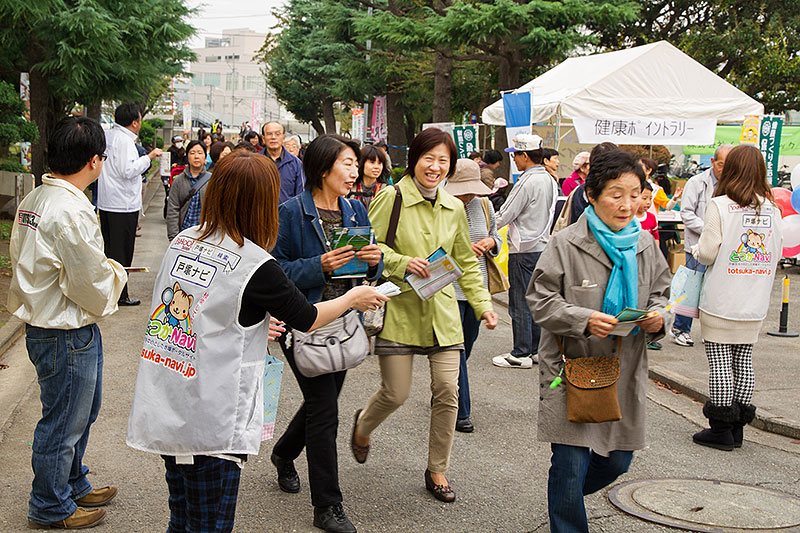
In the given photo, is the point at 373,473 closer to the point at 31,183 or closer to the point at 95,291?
the point at 95,291

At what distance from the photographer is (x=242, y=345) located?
2.89m

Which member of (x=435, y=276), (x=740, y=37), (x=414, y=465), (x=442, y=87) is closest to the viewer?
(x=435, y=276)

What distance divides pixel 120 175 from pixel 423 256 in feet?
18.3

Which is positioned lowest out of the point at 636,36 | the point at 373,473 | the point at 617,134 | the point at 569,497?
the point at 373,473

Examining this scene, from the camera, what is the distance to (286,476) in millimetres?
4633

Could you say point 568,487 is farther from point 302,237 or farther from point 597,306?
point 302,237

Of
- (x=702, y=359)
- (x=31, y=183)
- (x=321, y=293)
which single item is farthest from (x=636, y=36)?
(x=321, y=293)

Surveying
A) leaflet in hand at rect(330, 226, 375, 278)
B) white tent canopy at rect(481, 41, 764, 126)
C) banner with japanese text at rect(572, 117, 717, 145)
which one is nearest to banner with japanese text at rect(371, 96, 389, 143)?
white tent canopy at rect(481, 41, 764, 126)

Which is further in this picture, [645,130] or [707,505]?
[645,130]

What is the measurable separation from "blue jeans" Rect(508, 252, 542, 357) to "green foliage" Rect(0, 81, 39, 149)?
6670 mm

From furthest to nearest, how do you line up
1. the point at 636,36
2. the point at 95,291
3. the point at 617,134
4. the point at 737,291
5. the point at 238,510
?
the point at 636,36, the point at 617,134, the point at 737,291, the point at 238,510, the point at 95,291

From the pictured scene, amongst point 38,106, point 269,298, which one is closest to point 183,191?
point 269,298

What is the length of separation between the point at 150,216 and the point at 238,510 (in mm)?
18495

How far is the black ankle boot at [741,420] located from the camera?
5613 millimetres
